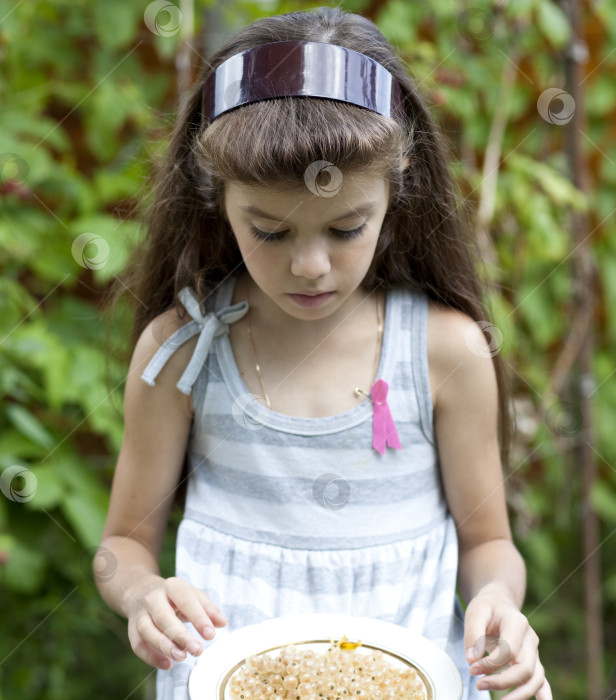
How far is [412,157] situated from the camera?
1.20m

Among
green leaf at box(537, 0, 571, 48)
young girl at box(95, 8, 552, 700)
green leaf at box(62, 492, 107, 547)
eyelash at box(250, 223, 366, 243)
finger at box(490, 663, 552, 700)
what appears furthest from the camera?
green leaf at box(537, 0, 571, 48)

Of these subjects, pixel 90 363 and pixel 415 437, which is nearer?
pixel 415 437

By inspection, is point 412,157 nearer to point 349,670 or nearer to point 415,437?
Answer: point 415,437

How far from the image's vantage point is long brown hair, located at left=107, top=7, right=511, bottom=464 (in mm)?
1018

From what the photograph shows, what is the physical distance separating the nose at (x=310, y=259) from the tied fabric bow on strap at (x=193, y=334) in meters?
0.23

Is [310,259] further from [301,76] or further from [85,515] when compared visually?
[85,515]

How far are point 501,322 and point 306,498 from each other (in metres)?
0.83

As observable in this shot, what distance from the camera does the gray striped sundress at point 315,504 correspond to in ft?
3.89

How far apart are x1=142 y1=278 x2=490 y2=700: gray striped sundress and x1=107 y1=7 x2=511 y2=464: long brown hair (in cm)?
7

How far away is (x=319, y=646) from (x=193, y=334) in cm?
44

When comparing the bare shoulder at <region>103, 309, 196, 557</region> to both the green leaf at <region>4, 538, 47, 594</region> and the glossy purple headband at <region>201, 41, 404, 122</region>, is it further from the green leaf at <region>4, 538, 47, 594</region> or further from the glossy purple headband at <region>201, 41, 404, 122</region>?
the green leaf at <region>4, 538, 47, 594</region>

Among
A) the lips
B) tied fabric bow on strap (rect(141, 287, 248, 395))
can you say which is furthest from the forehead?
tied fabric bow on strap (rect(141, 287, 248, 395))

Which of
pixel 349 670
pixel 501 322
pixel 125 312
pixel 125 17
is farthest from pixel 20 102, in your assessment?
pixel 349 670

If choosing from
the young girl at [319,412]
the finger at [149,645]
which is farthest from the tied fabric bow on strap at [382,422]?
the finger at [149,645]
